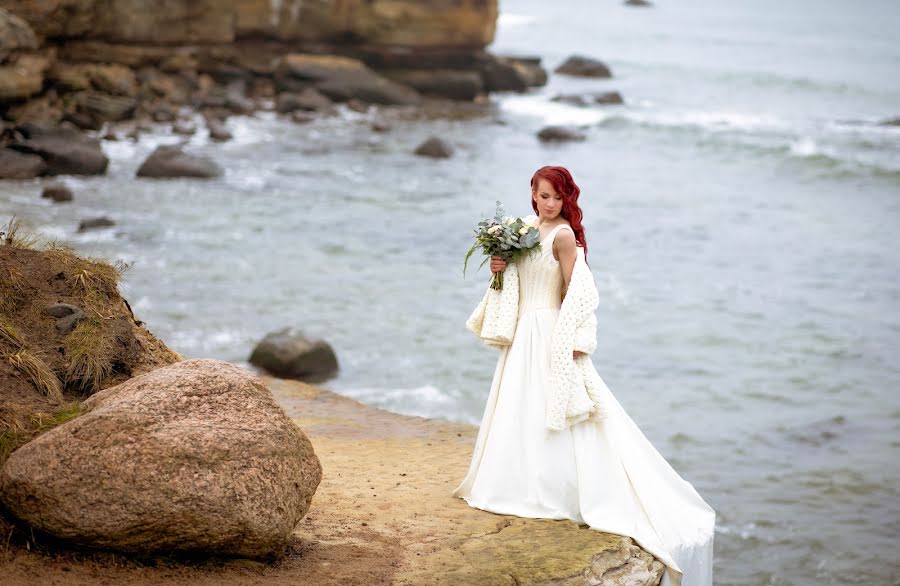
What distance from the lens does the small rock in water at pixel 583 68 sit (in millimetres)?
47250

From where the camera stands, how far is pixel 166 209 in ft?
67.4

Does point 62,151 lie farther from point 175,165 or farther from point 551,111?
point 551,111

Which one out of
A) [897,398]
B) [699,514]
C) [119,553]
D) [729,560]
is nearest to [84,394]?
[119,553]

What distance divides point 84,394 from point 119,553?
1.45 meters

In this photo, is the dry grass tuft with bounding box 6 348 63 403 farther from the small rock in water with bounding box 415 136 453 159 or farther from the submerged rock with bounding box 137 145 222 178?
the small rock in water with bounding box 415 136 453 159

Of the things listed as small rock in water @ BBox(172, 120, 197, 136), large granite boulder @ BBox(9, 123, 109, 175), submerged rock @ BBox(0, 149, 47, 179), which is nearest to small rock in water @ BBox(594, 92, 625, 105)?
small rock in water @ BBox(172, 120, 197, 136)

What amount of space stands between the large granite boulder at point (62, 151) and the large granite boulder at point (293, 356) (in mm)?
11348

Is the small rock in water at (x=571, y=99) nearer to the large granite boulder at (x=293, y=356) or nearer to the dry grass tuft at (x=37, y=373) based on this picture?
the large granite boulder at (x=293, y=356)

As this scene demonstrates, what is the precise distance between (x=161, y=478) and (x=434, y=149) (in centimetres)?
2322

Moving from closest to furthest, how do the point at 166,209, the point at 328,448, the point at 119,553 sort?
the point at 119,553
the point at 328,448
the point at 166,209

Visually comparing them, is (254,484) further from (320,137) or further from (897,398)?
(320,137)

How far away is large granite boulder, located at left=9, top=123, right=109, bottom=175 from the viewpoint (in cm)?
2239

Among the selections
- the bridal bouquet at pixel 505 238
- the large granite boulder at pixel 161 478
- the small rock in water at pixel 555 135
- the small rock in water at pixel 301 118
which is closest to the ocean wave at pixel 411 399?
the bridal bouquet at pixel 505 238

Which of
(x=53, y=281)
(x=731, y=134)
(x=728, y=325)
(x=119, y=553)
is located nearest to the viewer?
(x=119, y=553)
